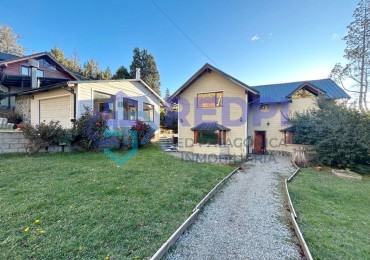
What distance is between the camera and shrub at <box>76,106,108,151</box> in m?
10.0

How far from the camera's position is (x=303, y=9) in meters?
10.5

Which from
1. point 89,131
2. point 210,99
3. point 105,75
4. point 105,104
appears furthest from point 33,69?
Answer: point 210,99

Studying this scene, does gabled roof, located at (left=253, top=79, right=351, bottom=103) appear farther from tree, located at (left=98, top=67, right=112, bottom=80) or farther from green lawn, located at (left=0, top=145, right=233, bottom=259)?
tree, located at (left=98, top=67, right=112, bottom=80)

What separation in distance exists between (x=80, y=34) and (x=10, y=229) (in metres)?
20.6

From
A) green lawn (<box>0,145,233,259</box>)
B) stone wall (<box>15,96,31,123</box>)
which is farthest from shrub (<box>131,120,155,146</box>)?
stone wall (<box>15,96,31,123</box>)

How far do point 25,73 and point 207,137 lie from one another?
19.1m

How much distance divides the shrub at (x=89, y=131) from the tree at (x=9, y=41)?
33633 mm

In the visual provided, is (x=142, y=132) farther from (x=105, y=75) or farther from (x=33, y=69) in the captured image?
(x=105, y=75)

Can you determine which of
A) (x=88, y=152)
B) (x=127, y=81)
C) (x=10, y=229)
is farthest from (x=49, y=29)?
(x=10, y=229)

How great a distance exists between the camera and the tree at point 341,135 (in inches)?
376

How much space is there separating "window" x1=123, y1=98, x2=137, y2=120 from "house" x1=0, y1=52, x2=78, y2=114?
310 inches

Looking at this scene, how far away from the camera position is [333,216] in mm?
4434

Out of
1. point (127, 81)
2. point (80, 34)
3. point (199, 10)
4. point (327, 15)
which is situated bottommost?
point (127, 81)

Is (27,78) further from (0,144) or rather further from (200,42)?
(200,42)
